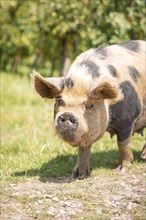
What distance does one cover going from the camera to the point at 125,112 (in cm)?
628

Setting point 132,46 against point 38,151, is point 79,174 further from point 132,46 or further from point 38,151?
point 132,46

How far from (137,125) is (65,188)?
69.1 inches

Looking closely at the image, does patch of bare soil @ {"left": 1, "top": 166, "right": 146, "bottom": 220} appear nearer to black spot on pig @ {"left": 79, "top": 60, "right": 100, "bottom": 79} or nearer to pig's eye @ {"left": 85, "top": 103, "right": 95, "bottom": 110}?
pig's eye @ {"left": 85, "top": 103, "right": 95, "bottom": 110}

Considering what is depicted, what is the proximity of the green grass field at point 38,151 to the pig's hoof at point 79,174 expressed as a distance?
94 millimetres

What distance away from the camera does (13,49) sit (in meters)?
25.0

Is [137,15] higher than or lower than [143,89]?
higher

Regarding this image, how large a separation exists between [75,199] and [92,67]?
61.5 inches

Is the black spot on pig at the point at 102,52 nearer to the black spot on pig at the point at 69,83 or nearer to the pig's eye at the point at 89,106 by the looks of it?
the black spot on pig at the point at 69,83

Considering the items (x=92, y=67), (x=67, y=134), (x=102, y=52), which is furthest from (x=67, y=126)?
(x=102, y=52)

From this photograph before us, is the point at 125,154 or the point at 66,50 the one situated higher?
the point at 66,50

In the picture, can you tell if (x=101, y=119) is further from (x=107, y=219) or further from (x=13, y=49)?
(x=13, y=49)

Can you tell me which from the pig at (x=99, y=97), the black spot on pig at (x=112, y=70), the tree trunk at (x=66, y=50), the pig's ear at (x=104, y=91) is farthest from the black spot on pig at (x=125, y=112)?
the tree trunk at (x=66, y=50)

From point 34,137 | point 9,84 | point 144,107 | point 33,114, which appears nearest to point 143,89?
point 144,107

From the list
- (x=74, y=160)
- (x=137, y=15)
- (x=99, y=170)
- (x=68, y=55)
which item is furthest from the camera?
(x=68, y=55)
